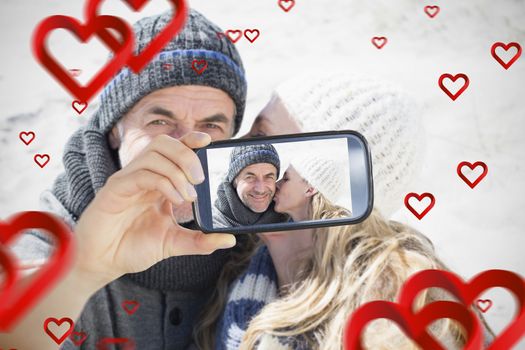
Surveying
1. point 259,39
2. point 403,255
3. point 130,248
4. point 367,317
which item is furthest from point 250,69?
point 367,317

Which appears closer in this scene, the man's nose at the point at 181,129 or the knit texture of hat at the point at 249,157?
the knit texture of hat at the point at 249,157

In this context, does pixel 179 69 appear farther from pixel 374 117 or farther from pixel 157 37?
pixel 157 37

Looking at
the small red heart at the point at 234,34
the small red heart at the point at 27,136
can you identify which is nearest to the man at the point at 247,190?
the small red heart at the point at 234,34

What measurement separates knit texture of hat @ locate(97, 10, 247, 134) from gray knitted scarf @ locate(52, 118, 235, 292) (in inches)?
2.3

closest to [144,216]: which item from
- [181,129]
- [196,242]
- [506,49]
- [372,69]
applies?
[196,242]

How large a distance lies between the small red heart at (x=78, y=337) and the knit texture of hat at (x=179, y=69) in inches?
15.0

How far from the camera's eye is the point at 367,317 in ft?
1.09

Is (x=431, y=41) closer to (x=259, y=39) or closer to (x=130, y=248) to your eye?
(x=259, y=39)

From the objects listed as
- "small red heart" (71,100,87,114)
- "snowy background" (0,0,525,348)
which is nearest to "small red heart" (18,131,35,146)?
"snowy background" (0,0,525,348)

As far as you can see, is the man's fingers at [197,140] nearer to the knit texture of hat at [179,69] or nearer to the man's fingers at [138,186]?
the man's fingers at [138,186]

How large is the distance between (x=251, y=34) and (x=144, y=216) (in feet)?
2.39

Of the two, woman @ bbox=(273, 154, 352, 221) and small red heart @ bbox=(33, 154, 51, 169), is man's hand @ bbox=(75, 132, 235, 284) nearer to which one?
woman @ bbox=(273, 154, 352, 221)

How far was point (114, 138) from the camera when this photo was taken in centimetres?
112

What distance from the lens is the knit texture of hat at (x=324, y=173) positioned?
2.23 feet
